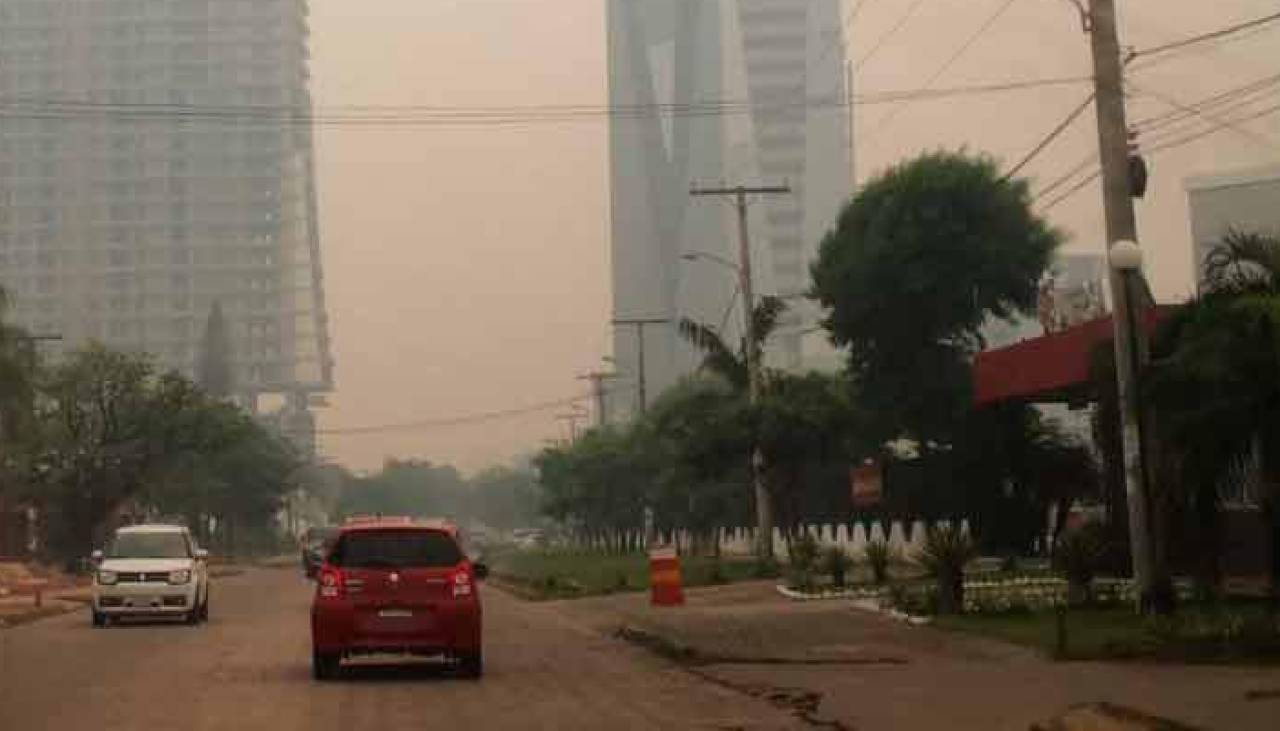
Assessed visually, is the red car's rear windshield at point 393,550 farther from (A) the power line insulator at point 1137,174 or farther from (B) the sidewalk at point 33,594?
(B) the sidewalk at point 33,594

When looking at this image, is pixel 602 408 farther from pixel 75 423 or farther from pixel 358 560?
pixel 358 560

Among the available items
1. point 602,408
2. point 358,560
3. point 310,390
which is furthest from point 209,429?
point 310,390

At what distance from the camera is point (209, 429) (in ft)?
242

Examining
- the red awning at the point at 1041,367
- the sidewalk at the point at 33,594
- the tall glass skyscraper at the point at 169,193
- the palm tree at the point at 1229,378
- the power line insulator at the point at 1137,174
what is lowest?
the sidewalk at the point at 33,594

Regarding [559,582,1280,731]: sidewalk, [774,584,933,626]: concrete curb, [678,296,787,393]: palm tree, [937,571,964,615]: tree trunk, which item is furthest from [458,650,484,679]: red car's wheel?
[678,296,787,393]: palm tree

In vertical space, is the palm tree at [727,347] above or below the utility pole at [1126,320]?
above

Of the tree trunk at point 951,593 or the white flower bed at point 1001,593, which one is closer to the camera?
the tree trunk at point 951,593

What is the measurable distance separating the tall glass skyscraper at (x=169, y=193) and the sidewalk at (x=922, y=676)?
5317 inches

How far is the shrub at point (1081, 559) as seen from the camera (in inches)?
1013

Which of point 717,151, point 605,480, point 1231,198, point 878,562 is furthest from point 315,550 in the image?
point 1231,198

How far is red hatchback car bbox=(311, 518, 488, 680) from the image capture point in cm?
1866

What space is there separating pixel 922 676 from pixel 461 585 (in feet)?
16.6

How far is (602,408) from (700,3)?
28.0 metres

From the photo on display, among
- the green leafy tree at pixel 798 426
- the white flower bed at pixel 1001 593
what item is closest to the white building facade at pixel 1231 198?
the green leafy tree at pixel 798 426
